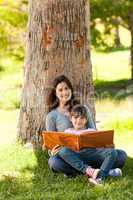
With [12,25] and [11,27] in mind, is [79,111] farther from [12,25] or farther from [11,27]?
[11,27]

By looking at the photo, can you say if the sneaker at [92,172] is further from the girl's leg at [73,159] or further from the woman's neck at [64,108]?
the woman's neck at [64,108]

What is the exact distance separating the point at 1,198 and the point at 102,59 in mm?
19632

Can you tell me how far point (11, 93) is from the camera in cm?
1892

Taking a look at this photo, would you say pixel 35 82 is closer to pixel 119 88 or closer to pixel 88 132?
pixel 88 132

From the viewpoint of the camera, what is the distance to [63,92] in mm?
7855

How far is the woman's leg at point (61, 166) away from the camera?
756cm

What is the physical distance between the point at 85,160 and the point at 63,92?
2.75ft

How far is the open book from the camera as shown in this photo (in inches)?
290

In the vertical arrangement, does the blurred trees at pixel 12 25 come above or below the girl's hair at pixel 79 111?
above

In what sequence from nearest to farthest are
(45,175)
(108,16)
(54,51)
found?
(45,175) < (54,51) < (108,16)

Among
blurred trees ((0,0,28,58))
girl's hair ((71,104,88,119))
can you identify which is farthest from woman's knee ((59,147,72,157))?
blurred trees ((0,0,28,58))

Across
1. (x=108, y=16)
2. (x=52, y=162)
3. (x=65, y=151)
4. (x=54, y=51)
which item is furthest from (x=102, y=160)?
(x=108, y=16)

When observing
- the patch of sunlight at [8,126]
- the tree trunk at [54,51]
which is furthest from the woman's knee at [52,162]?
the patch of sunlight at [8,126]

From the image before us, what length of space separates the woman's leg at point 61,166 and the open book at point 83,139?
0.57 ft
